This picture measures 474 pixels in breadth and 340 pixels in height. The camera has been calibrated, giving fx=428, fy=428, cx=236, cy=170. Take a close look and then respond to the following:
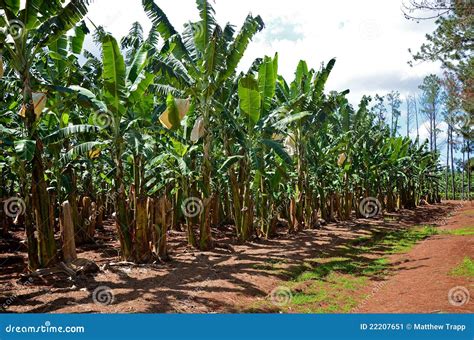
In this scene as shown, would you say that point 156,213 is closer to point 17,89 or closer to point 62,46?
point 62,46

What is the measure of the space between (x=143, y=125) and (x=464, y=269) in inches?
326

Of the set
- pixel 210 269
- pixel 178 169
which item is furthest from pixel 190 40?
pixel 210 269

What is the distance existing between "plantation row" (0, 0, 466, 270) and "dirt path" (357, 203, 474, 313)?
4.33 meters

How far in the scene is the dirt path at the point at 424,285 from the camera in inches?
271

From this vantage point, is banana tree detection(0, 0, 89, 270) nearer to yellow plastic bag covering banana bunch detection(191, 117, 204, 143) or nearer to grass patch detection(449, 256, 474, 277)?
yellow plastic bag covering banana bunch detection(191, 117, 204, 143)

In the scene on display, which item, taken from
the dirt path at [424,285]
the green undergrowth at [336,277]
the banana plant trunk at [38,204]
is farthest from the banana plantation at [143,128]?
the dirt path at [424,285]

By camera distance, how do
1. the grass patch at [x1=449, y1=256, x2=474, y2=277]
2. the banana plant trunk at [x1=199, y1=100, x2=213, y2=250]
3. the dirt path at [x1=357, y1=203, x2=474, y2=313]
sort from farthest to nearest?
the banana plant trunk at [x1=199, y1=100, x2=213, y2=250] < the grass patch at [x1=449, y1=256, x2=474, y2=277] < the dirt path at [x1=357, y1=203, x2=474, y2=313]

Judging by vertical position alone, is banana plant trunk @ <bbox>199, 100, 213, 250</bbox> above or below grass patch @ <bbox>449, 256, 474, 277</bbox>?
above

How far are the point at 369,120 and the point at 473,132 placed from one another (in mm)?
7674

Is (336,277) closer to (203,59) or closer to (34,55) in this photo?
(203,59)

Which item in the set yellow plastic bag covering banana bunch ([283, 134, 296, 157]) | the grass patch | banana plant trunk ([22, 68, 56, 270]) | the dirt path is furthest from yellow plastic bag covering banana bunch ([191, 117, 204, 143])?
the grass patch

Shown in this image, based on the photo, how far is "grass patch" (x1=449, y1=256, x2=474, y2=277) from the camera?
9.24m

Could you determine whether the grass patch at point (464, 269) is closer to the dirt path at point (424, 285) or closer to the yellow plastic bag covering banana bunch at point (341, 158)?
the dirt path at point (424, 285)

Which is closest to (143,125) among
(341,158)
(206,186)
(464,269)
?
(206,186)
